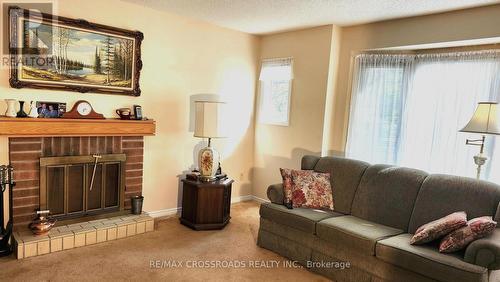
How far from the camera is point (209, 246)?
339 cm

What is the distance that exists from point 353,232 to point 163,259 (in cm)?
166

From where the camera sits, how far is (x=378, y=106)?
13.1 feet

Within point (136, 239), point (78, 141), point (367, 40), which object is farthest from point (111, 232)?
point (367, 40)

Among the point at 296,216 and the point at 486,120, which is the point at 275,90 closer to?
the point at 296,216

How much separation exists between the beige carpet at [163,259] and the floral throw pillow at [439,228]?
0.87m

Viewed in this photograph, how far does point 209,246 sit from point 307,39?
9.12 ft

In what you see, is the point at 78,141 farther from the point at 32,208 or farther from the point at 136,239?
the point at 136,239

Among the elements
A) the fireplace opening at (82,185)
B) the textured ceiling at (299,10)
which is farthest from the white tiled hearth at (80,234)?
the textured ceiling at (299,10)

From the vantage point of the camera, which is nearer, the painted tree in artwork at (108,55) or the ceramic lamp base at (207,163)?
the painted tree in artwork at (108,55)

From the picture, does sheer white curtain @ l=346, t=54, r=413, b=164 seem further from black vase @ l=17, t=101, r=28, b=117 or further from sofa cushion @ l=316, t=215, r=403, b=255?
black vase @ l=17, t=101, r=28, b=117

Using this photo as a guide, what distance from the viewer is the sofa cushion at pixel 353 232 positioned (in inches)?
104

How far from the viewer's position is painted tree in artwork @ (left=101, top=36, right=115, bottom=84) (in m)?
3.54

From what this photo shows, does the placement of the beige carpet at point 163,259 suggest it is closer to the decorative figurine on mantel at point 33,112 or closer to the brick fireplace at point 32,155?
the brick fireplace at point 32,155

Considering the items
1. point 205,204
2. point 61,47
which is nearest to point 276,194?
point 205,204
